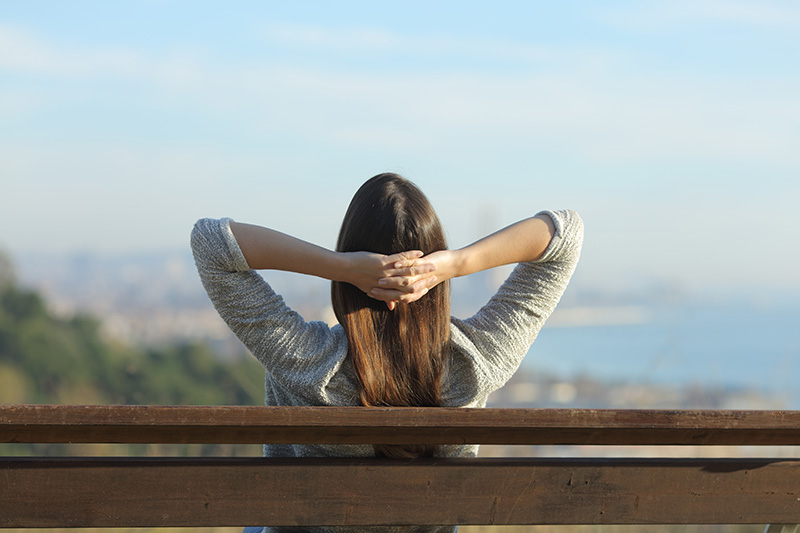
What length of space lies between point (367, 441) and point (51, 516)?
58cm

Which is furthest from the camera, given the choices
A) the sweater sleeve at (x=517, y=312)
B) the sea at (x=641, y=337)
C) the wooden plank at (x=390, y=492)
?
the sea at (x=641, y=337)

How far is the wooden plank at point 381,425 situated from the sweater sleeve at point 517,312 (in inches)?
14.4

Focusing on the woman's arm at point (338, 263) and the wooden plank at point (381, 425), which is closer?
the wooden plank at point (381, 425)

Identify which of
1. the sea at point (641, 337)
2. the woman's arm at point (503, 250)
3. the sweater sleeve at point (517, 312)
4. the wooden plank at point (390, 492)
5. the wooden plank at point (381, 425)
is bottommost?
the sea at point (641, 337)

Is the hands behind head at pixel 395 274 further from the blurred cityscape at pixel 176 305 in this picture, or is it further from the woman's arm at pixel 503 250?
the blurred cityscape at pixel 176 305

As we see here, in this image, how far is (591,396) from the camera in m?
39.7

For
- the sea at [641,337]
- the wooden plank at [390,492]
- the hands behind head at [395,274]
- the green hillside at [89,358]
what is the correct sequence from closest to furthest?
the wooden plank at [390,492]
the hands behind head at [395,274]
the green hillside at [89,358]
the sea at [641,337]

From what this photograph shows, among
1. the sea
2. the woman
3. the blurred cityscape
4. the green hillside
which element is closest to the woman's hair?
the woman

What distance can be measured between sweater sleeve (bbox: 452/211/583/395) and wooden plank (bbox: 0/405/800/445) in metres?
0.36

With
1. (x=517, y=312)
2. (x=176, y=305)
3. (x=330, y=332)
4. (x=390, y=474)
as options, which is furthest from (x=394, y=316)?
(x=176, y=305)

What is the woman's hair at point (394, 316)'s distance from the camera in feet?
6.30

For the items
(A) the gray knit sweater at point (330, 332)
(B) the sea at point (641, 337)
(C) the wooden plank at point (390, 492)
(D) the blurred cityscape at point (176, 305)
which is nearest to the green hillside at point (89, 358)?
(D) the blurred cityscape at point (176, 305)

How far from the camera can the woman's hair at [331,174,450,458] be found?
6.30ft

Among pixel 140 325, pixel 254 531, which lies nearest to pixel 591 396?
pixel 140 325
